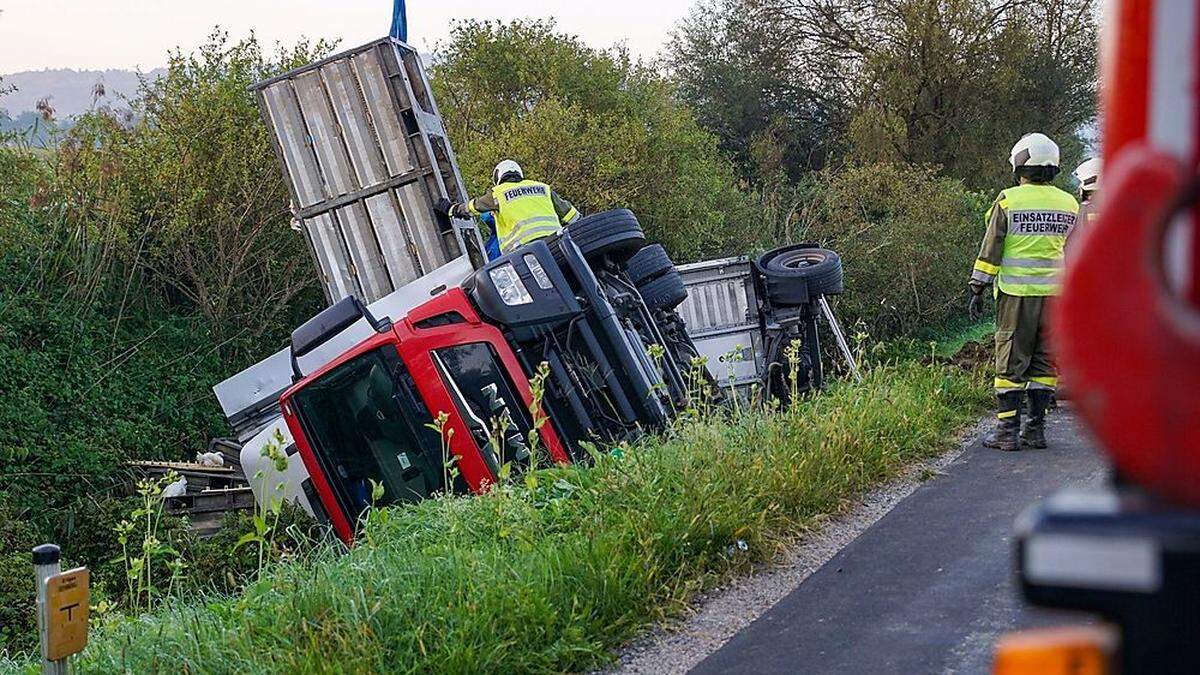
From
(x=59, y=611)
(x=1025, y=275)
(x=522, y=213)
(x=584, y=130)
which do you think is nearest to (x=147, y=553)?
(x=59, y=611)

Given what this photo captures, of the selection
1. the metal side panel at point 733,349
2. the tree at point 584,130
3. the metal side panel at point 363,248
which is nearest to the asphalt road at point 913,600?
the metal side panel at point 733,349

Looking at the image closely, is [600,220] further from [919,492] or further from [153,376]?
[153,376]

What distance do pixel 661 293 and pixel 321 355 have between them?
235 centimetres

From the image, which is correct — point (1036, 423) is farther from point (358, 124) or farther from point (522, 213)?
point (358, 124)

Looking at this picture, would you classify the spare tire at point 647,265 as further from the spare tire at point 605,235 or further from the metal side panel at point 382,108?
the metal side panel at point 382,108

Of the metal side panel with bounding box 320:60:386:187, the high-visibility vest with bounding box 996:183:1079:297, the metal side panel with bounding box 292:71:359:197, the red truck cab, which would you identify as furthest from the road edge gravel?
the metal side panel with bounding box 292:71:359:197

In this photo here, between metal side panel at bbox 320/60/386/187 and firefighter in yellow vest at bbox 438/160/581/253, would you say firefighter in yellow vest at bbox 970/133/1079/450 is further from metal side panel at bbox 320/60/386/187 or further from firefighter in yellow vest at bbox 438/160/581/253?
metal side panel at bbox 320/60/386/187

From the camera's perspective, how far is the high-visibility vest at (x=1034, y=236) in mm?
8227

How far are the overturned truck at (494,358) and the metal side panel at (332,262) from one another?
0.43m

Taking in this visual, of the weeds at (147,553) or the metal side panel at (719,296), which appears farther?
the metal side panel at (719,296)

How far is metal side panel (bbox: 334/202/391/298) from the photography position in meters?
11.7

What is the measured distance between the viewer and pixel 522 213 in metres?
10.6

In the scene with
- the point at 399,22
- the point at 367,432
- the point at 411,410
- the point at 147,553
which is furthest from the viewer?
the point at 399,22

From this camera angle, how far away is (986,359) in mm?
11930
